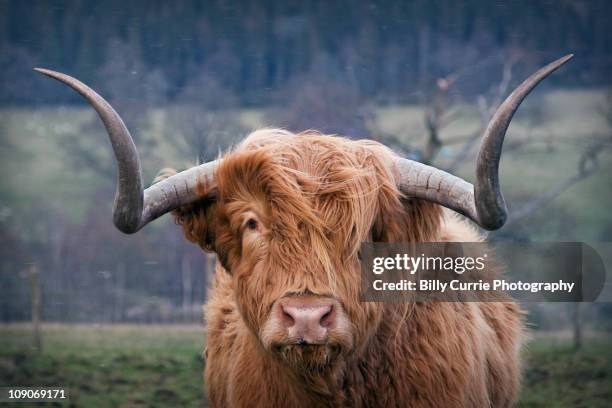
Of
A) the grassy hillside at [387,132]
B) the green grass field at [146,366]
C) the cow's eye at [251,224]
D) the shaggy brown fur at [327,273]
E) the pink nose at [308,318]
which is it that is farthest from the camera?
the grassy hillside at [387,132]

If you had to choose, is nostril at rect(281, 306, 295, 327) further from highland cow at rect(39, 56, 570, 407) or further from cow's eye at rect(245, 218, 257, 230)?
cow's eye at rect(245, 218, 257, 230)

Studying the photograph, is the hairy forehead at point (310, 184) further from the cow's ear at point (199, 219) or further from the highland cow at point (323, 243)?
the cow's ear at point (199, 219)

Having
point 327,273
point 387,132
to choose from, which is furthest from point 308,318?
point 387,132

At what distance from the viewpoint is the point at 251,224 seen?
4195mm

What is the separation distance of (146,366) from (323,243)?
21.6 feet

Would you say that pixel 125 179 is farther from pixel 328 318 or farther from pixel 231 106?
pixel 231 106

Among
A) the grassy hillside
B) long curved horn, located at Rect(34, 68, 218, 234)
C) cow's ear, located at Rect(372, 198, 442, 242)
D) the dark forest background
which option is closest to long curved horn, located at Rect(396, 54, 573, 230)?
cow's ear, located at Rect(372, 198, 442, 242)

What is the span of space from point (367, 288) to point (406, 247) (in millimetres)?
409

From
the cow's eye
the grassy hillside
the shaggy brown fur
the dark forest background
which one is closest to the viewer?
the shaggy brown fur

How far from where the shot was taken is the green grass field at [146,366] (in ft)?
29.2

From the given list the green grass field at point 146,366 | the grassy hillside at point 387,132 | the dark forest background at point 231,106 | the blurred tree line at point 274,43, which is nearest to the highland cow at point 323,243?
the green grass field at point 146,366

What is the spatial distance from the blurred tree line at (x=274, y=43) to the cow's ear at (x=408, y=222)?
9295mm

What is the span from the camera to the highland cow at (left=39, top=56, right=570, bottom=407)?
3838 mm

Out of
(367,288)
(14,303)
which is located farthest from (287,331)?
(14,303)
